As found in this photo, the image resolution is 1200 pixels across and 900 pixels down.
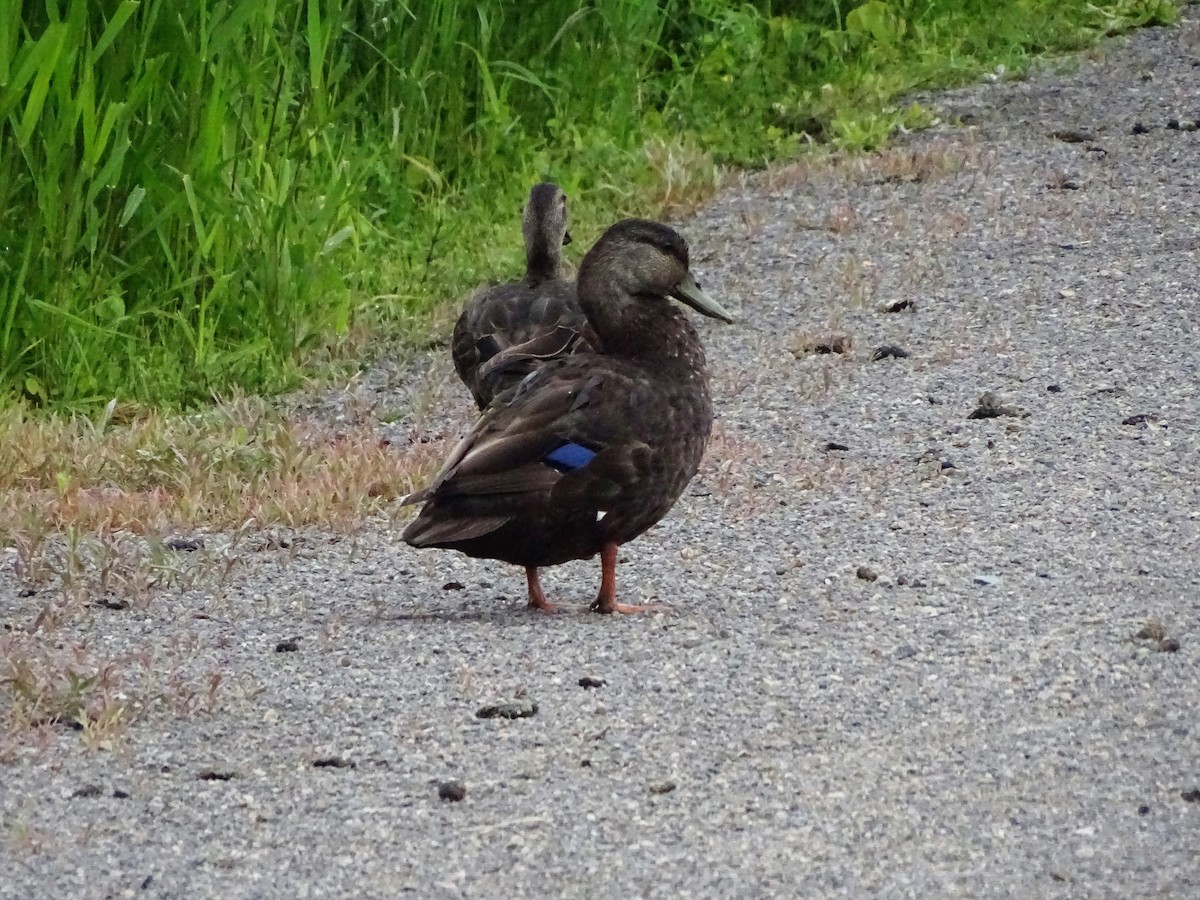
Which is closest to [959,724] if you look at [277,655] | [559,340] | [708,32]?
[277,655]

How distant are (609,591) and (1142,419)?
273cm

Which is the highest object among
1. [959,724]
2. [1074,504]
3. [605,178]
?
[959,724]

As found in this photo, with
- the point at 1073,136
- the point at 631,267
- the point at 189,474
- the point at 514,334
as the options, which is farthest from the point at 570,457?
the point at 1073,136

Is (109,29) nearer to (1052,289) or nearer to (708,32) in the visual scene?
(1052,289)

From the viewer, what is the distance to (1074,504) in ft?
23.3

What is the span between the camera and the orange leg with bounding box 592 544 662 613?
6203 mm

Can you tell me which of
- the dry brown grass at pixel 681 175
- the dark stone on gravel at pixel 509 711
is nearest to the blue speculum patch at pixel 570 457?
the dark stone on gravel at pixel 509 711

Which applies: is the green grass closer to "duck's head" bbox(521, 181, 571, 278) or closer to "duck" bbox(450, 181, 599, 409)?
"duck's head" bbox(521, 181, 571, 278)

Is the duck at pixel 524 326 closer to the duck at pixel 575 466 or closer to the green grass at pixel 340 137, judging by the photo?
the duck at pixel 575 466

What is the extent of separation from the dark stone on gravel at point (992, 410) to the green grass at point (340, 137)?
312 cm

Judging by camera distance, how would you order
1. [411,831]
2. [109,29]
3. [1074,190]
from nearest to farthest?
[411,831]
[109,29]
[1074,190]

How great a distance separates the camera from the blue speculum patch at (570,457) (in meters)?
6.11

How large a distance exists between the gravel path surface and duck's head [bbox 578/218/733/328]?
84 cm

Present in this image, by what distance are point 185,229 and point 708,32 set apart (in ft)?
16.5
